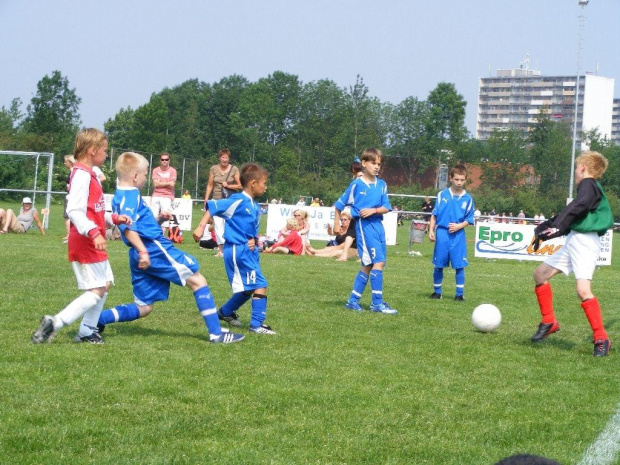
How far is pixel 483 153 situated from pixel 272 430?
95.4m

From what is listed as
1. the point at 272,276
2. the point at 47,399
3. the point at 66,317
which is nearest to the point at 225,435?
the point at 47,399

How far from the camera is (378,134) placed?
9544cm

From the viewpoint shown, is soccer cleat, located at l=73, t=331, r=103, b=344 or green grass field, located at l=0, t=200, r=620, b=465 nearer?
green grass field, located at l=0, t=200, r=620, b=465

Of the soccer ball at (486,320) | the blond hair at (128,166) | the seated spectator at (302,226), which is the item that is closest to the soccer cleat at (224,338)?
the blond hair at (128,166)

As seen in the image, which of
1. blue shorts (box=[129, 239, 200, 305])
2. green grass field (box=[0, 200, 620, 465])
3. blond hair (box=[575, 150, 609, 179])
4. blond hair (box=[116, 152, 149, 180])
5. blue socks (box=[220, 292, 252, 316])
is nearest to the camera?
green grass field (box=[0, 200, 620, 465])

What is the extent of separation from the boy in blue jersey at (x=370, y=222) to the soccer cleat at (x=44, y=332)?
418cm

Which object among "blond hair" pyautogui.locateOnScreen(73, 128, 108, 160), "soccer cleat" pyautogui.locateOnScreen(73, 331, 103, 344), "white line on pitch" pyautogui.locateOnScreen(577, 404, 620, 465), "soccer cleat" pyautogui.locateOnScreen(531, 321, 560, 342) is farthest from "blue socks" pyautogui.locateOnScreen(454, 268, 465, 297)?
"white line on pitch" pyautogui.locateOnScreen(577, 404, 620, 465)

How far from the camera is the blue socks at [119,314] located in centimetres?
748

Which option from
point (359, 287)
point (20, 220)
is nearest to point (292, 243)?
point (20, 220)

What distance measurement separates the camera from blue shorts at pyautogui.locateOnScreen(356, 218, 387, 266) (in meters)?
10.3

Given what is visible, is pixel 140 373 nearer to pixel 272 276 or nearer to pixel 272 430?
pixel 272 430

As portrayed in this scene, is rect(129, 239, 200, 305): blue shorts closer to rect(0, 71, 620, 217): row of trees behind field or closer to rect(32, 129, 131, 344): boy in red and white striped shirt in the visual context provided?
rect(32, 129, 131, 344): boy in red and white striped shirt

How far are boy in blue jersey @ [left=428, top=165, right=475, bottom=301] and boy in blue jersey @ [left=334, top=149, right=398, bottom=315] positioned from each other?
1880mm

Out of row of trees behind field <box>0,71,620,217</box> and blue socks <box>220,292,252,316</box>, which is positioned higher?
row of trees behind field <box>0,71,620,217</box>
